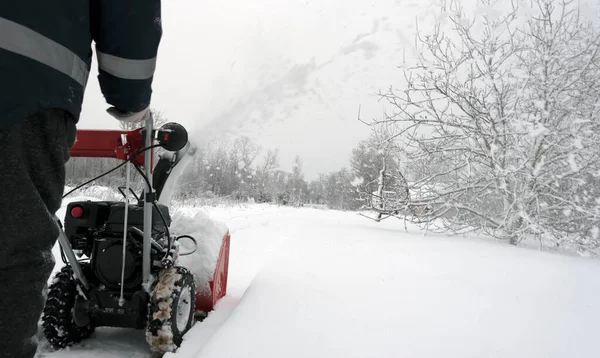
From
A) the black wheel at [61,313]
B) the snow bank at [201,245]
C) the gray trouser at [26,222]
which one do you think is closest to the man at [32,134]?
the gray trouser at [26,222]

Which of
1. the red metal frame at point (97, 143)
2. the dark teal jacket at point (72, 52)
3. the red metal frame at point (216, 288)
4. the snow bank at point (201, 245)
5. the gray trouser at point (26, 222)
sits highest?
the dark teal jacket at point (72, 52)

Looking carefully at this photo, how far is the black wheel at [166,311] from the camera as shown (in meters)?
2.07

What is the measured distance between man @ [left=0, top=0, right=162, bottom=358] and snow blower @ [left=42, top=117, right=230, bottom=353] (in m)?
1.00

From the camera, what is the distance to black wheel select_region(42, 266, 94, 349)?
7.17 ft

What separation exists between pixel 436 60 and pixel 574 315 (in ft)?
20.9

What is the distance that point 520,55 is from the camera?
25.7ft

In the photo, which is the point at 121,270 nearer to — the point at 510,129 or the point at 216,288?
the point at 216,288

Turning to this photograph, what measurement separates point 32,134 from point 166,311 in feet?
4.96

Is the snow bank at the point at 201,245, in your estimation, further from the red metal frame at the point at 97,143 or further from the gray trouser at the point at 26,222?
the gray trouser at the point at 26,222

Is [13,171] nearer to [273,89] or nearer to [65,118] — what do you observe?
[65,118]

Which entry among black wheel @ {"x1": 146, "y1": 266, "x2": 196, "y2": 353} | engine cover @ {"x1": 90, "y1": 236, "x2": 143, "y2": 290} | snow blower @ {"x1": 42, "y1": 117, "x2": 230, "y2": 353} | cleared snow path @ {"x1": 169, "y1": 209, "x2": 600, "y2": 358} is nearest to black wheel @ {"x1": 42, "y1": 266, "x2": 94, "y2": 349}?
snow blower @ {"x1": 42, "y1": 117, "x2": 230, "y2": 353}

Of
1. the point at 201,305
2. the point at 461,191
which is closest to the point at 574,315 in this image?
the point at 201,305

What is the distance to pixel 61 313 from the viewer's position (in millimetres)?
2213

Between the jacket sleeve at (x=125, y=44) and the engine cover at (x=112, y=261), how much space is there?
133cm
